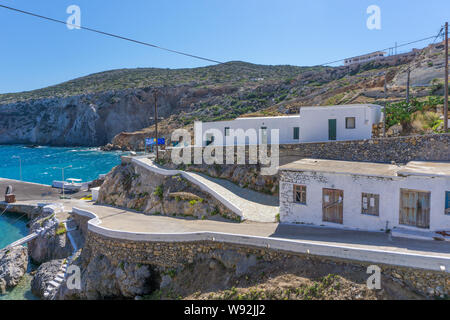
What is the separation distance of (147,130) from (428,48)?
2811 inches

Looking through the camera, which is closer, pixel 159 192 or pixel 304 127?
pixel 159 192

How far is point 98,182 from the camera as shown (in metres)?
40.9

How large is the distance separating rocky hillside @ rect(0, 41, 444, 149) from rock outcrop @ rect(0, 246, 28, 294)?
38852 millimetres

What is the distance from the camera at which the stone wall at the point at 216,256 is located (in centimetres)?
884

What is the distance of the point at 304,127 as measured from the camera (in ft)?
71.5

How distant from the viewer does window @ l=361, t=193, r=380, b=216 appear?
12.2 metres

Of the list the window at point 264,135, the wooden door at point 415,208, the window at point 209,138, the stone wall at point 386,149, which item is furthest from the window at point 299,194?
the window at point 209,138

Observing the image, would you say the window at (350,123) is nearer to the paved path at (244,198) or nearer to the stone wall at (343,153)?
the stone wall at (343,153)

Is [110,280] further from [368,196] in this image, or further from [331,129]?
[331,129]

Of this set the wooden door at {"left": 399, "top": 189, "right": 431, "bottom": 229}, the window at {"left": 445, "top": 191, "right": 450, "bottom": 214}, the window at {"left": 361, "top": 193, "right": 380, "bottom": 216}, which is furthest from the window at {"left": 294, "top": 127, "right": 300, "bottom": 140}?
the window at {"left": 445, "top": 191, "right": 450, "bottom": 214}

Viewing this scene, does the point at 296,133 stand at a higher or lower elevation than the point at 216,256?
higher

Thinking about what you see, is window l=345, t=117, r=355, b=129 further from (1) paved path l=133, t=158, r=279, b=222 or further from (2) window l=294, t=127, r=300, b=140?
(1) paved path l=133, t=158, r=279, b=222

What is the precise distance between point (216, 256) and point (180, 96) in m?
82.6

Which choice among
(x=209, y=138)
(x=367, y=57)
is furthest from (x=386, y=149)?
(x=367, y=57)
